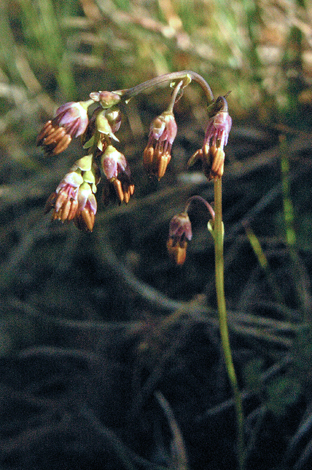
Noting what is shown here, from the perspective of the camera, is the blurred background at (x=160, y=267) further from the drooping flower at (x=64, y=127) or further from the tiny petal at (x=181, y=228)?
the drooping flower at (x=64, y=127)

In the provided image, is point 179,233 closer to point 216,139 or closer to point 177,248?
point 177,248

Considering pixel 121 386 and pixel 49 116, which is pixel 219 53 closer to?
pixel 49 116

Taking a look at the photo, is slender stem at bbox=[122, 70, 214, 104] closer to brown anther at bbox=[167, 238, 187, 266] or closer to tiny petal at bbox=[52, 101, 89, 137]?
tiny petal at bbox=[52, 101, 89, 137]

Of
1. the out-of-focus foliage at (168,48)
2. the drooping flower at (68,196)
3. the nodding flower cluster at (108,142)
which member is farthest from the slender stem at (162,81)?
the out-of-focus foliage at (168,48)

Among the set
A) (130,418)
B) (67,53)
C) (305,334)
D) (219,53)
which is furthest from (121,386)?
(67,53)

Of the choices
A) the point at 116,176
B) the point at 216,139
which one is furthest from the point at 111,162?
the point at 216,139

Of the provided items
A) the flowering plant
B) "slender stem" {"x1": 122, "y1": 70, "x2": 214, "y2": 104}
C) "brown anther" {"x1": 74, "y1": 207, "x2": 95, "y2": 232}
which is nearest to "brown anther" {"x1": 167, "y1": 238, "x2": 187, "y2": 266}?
the flowering plant
